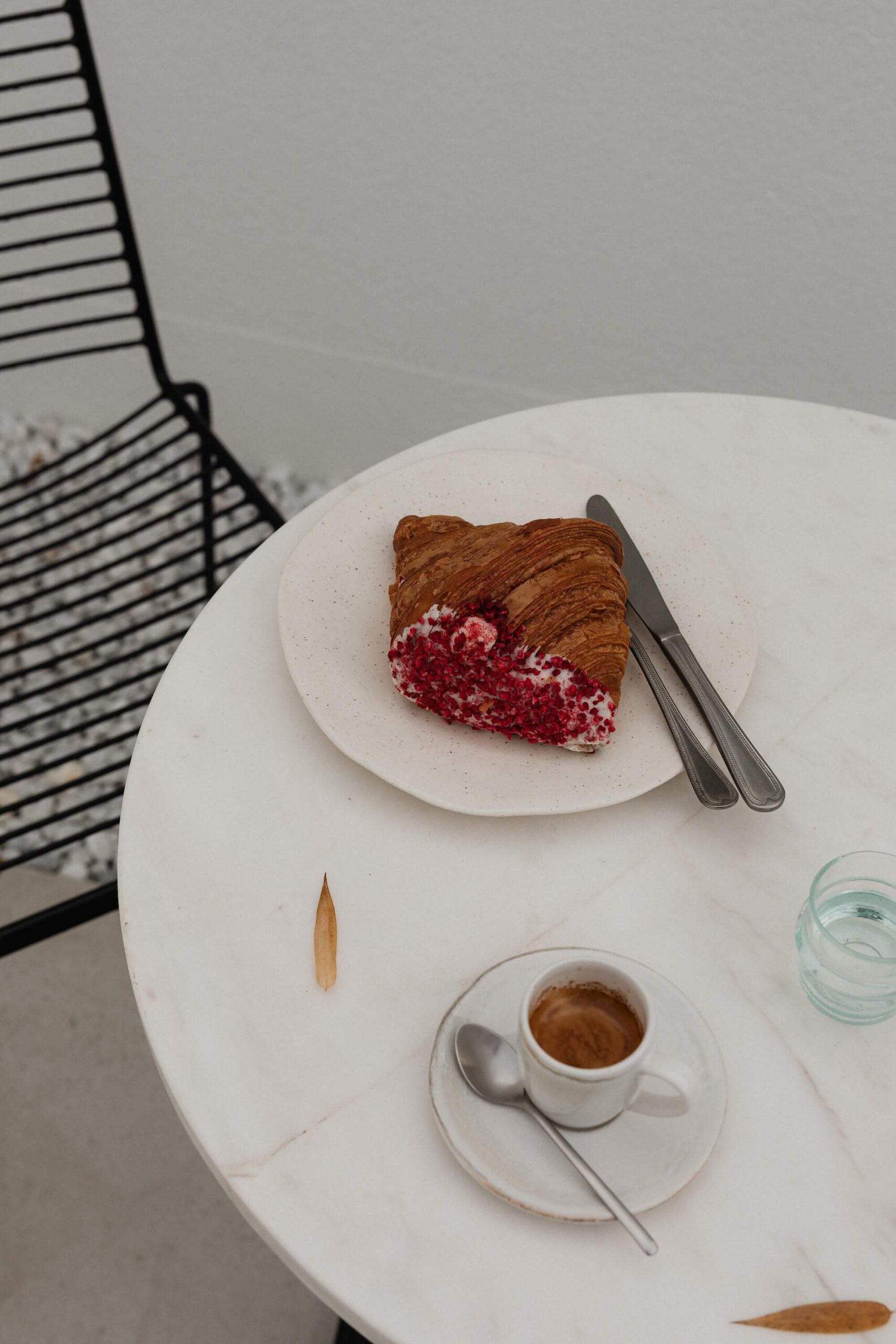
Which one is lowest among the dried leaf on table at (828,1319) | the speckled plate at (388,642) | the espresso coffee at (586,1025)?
the dried leaf on table at (828,1319)

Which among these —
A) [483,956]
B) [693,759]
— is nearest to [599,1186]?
[483,956]

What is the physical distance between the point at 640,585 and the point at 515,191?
103 cm

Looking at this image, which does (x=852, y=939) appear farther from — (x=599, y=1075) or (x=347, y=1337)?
(x=347, y=1337)

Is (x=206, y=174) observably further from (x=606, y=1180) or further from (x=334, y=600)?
(x=606, y=1180)

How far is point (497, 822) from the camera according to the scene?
0.79 meters

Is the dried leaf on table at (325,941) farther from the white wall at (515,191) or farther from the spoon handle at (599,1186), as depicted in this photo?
the white wall at (515,191)

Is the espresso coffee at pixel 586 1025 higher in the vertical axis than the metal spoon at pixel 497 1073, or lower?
higher

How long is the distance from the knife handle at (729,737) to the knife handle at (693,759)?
0.01 metres

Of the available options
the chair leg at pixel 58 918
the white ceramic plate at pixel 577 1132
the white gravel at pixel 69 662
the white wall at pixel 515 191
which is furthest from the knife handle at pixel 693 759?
the white wall at pixel 515 191

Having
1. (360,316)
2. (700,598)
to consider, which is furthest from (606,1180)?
(360,316)

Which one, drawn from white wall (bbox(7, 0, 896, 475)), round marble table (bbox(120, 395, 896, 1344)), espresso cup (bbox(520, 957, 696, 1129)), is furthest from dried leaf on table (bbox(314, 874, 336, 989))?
white wall (bbox(7, 0, 896, 475))

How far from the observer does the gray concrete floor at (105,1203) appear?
128cm

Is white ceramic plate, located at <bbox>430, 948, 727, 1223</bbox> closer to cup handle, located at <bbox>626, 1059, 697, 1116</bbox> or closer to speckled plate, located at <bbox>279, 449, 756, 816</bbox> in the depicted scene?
cup handle, located at <bbox>626, 1059, 697, 1116</bbox>

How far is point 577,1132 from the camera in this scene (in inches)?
24.4
